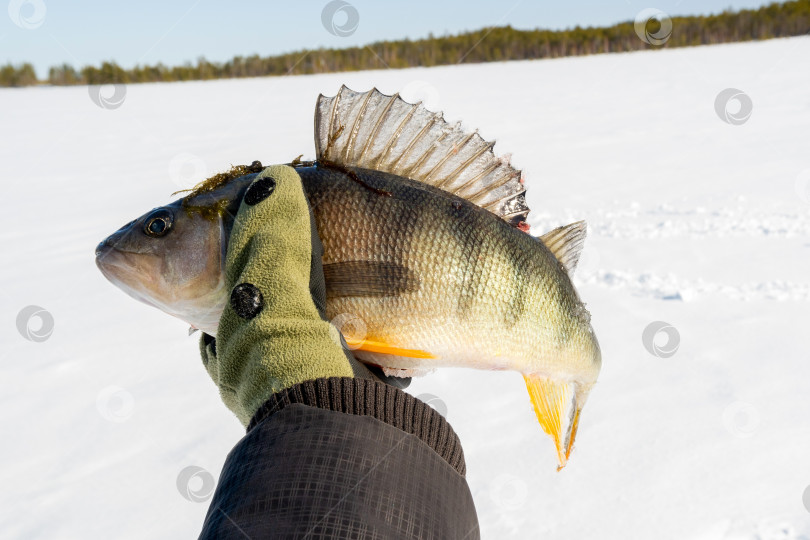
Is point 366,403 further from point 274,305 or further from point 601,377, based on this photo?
point 601,377

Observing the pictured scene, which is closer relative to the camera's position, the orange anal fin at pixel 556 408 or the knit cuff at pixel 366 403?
the knit cuff at pixel 366 403

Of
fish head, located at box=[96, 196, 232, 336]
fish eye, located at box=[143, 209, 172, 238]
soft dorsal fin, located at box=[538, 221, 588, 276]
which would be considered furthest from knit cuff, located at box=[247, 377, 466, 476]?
soft dorsal fin, located at box=[538, 221, 588, 276]

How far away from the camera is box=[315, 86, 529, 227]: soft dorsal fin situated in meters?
1.62

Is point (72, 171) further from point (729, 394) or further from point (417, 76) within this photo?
point (417, 76)

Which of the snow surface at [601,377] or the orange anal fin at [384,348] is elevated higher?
the orange anal fin at [384,348]

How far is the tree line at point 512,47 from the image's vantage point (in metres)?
19.5

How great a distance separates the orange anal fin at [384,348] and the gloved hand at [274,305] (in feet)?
0.60

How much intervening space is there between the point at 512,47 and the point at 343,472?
72.6 ft

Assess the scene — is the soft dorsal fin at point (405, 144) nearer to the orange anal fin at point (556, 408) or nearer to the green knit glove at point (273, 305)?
the green knit glove at point (273, 305)

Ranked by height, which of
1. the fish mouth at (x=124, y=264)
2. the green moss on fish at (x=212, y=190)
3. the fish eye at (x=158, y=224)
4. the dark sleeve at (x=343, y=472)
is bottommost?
the dark sleeve at (x=343, y=472)

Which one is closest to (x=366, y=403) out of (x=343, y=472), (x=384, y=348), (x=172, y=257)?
(x=343, y=472)

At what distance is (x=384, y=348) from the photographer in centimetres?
151

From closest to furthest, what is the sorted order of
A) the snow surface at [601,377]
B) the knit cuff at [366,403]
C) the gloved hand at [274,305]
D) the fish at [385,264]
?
1. the knit cuff at [366,403]
2. the gloved hand at [274,305]
3. the fish at [385,264]
4. the snow surface at [601,377]

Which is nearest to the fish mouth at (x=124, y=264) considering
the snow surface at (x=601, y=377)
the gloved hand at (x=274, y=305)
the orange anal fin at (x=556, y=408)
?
the gloved hand at (x=274, y=305)
